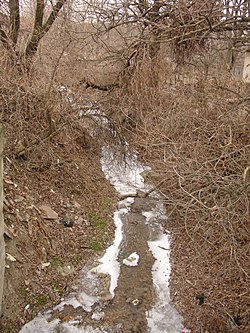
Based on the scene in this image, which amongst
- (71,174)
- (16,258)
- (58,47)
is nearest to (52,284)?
(16,258)

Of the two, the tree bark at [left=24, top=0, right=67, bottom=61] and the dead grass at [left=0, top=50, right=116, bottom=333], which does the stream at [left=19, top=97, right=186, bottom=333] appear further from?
the tree bark at [left=24, top=0, right=67, bottom=61]

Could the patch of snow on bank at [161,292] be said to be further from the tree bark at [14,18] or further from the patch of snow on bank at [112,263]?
the tree bark at [14,18]

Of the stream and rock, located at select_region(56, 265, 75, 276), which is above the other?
rock, located at select_region(56, 265, 75, 276)

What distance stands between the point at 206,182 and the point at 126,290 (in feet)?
9.62

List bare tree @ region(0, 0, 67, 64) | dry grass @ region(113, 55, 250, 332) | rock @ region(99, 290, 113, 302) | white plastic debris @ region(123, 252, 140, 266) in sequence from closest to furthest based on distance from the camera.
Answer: dry grass @ region(113, 55, 250, 332), rock @ region(99, 290, 113, 302), white plastic debris @ region(123, 252, 140, 266), bare tree @ region(0, 0, 67, 64)

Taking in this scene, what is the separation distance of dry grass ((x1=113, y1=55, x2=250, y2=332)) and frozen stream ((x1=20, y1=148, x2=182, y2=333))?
389 mm

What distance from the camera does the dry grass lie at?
18.0 ft

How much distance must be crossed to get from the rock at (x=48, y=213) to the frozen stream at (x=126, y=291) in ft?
4.93

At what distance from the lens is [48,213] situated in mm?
8430

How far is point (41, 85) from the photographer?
8.54 m

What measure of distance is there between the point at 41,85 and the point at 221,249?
18.1ft

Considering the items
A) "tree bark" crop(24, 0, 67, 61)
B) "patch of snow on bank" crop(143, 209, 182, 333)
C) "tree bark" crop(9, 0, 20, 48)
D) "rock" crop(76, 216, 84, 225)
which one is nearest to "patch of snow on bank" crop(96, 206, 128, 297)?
"patch of snow on bank" crop(143, 209, 182, 333)

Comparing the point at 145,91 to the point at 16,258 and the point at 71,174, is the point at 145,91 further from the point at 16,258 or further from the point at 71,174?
the point at 16,258

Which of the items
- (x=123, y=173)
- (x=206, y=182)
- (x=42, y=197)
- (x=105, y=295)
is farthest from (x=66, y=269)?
(x=123, y=173)
